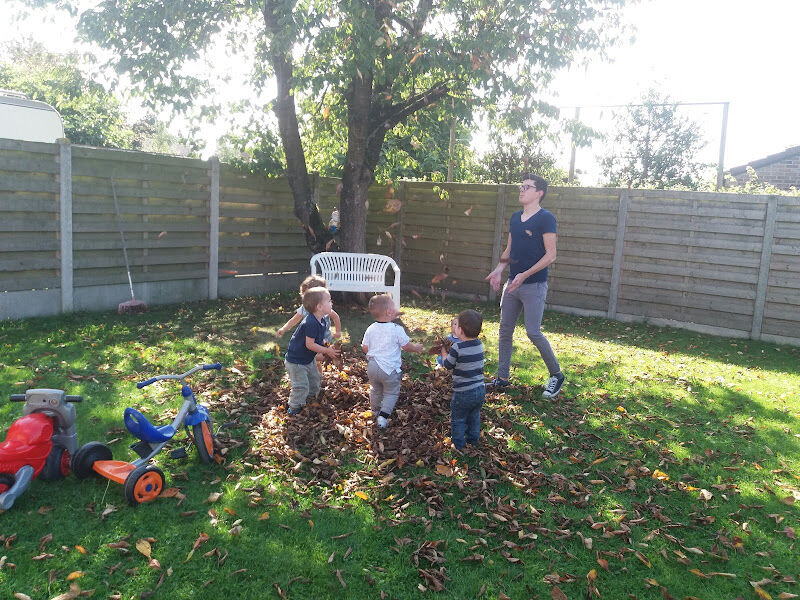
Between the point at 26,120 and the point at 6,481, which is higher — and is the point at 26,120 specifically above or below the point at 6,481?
above

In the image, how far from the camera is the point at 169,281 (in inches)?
350

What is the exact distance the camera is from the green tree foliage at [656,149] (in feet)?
46.6

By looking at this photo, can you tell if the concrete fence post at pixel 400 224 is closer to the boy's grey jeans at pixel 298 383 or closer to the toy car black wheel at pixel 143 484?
the boy's grey jeans at pixel 298 383

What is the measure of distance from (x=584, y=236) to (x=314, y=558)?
26.5 feet

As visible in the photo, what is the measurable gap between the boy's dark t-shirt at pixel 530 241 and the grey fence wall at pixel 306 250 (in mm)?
4834

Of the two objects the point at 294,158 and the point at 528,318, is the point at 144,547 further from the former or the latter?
the point at 294,158

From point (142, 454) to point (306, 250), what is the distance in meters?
7.78

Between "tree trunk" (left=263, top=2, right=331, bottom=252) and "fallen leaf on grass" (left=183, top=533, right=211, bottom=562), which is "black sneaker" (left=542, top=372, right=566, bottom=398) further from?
"tree trunk" (left=263, top=2, right=331, bottom=252)

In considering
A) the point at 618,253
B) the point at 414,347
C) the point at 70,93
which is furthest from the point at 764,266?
the point at 70,93

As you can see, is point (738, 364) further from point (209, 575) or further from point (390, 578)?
point (209, 575)

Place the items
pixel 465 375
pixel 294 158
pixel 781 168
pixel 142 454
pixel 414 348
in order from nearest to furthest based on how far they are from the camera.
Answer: pixel 142 454 < pixel 465 375 < pixel 414 348 < pixel 294 158 < pixel 781 168

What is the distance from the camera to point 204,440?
3773 mm

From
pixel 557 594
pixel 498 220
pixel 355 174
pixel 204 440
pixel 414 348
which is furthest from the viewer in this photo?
pixel 498 220

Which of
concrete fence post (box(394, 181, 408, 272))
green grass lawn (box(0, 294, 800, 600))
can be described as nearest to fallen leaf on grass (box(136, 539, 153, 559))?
green grass lawn (box(0, 294, 800, 600))
